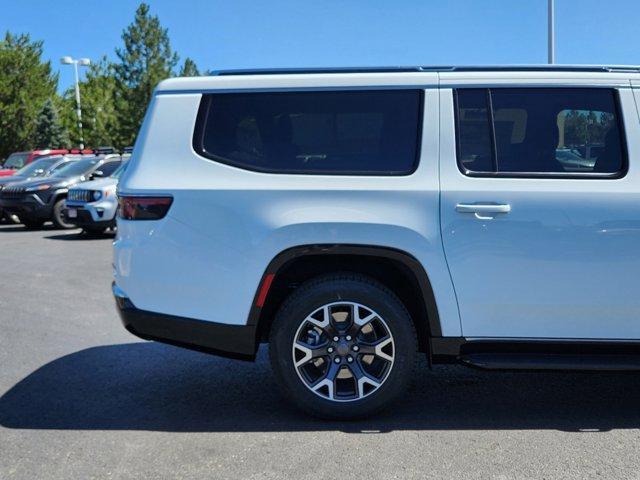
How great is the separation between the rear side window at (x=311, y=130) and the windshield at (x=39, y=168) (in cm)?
1315

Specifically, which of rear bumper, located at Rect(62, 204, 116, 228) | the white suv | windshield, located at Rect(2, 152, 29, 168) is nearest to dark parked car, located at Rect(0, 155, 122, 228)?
rear bumper, located at Rect(62, 204, 116, 228)

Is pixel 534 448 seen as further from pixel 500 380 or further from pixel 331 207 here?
pixel 331 207

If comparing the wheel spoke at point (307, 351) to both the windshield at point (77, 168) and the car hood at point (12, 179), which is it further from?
the car hood at point (12, 179)

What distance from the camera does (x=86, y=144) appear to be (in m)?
54.1

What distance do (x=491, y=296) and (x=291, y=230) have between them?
3.89ft

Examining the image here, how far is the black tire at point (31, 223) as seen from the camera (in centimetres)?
1462

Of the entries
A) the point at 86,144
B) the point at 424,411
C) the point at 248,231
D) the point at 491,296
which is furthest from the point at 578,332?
the point at 86,144

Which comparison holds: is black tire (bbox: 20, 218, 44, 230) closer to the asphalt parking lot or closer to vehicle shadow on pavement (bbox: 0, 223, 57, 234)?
vehicle shadow on pavement (bbox: 0, 223, 57, 234)

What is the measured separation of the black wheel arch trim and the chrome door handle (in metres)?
0.39

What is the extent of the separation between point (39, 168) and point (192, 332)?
13872 millimetres

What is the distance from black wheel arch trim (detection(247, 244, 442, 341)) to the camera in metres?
3.68

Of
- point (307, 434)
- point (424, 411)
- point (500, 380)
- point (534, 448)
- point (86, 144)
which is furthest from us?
point (86, 144)

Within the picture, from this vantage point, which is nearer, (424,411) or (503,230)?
(503,230)

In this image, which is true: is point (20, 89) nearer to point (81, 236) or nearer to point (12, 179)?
point (12, 179)
